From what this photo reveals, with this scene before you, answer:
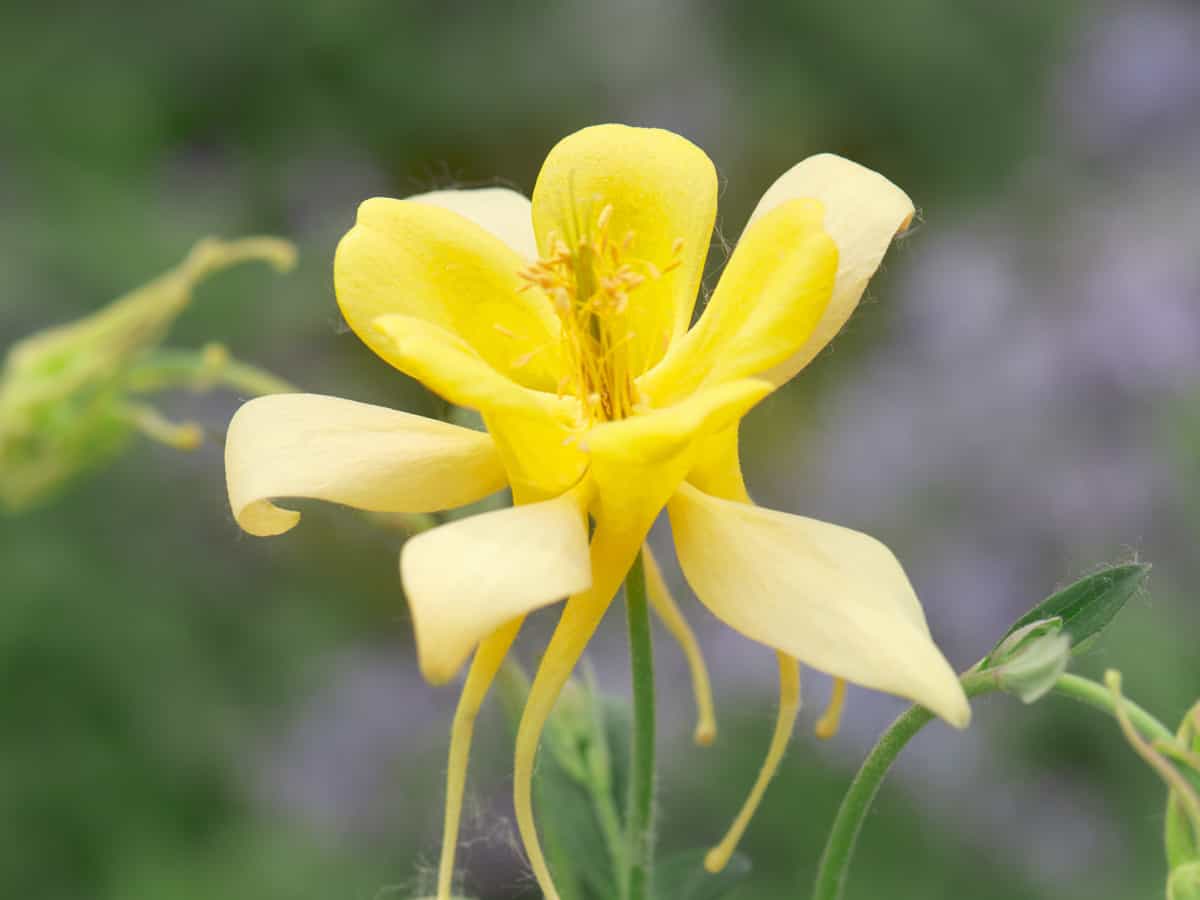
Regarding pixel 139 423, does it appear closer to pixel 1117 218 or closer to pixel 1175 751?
pixel 1175 751

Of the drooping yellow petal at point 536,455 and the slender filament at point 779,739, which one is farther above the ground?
the drooping yellow petal at point 536,455

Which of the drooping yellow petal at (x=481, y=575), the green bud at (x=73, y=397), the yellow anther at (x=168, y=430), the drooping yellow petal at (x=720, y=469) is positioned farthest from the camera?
the green bud at (x=73, y=397)

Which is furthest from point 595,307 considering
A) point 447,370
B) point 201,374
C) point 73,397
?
point 73,397

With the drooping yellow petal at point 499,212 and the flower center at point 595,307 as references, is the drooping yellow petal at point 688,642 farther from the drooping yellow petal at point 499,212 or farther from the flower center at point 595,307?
the drooping yellow petal at point 499,212

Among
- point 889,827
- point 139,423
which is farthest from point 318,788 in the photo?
point 139,423

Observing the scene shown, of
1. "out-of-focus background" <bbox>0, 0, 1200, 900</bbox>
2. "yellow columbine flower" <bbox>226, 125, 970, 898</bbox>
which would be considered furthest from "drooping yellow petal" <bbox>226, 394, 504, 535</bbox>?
"out-of-focus background" <bbox>0, 0, 1200, 900</bbox>

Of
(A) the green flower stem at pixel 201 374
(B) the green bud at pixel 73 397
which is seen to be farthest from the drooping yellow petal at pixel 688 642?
(B) the green bud at pixel 73 397

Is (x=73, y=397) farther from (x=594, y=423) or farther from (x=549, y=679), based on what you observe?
(x=549, y=679)
